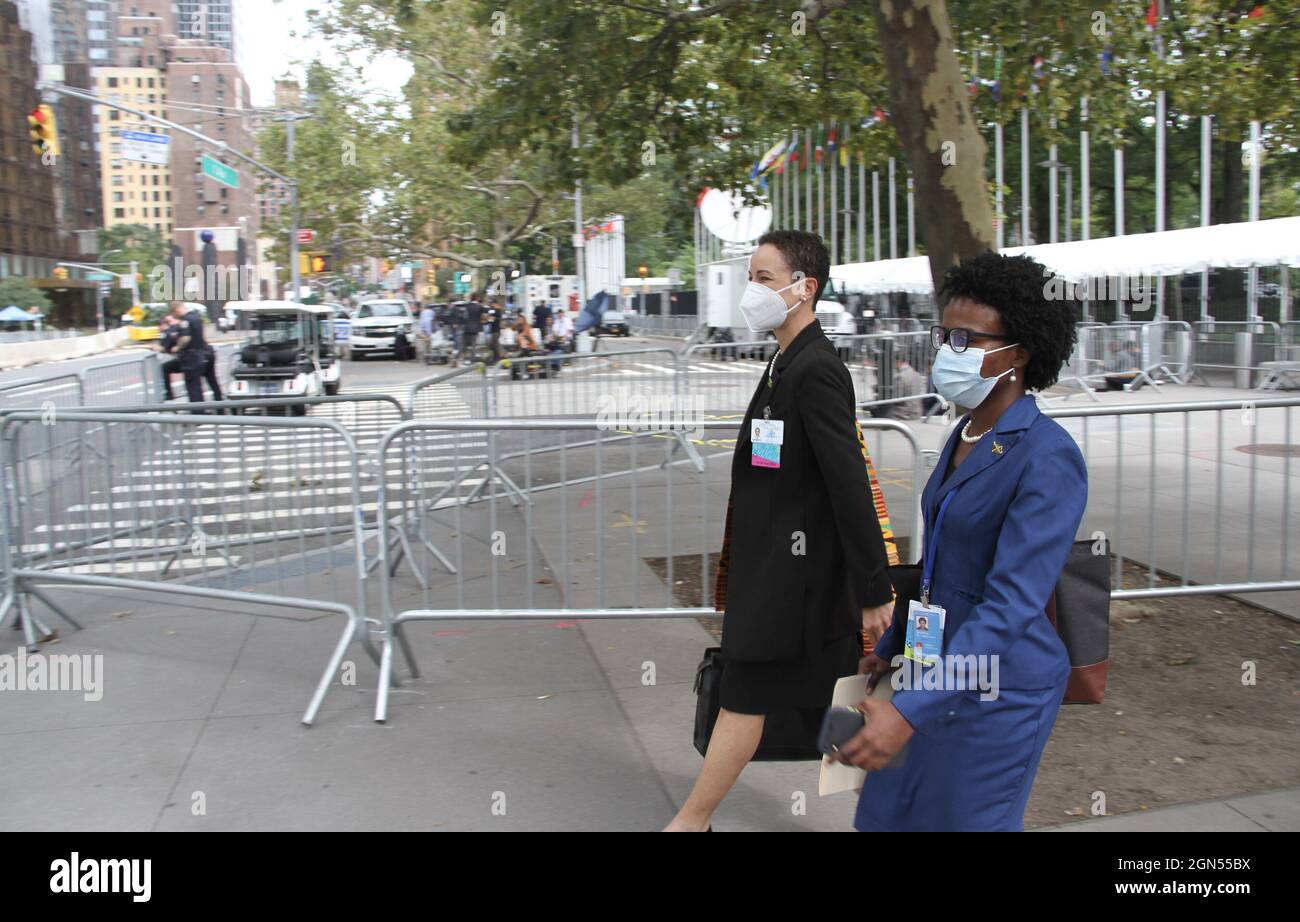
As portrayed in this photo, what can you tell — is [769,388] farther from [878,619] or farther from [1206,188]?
[1206,188]

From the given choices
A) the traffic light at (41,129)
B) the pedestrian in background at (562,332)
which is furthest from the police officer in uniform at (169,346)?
the pedestrian in background at (562,332)

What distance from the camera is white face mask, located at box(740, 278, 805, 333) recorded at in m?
3.61

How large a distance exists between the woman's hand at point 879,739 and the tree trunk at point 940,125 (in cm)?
433

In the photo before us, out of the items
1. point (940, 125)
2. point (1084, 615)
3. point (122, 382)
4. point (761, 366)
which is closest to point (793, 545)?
point (1084, 615)

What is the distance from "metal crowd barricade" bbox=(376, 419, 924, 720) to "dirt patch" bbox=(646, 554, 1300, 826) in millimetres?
716

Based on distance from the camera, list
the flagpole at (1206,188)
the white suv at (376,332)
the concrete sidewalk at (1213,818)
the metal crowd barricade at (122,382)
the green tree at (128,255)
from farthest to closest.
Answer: the green tree at (128,255) → the white suv at (376,332) → the flagpole at (1206,188) → the metal crowd barricade at (122,382) → the concrete sidewalk at (1213,818)

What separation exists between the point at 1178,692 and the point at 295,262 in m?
33.3

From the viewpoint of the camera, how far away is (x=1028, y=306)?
267 centimetres

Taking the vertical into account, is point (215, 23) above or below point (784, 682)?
above

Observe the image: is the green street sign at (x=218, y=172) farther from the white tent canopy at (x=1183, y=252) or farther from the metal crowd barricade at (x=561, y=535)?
the metal crowd barricade at (x=561, y=535)

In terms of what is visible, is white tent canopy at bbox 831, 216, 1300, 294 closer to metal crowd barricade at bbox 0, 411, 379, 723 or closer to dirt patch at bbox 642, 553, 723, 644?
dirt patch at bbox 642, 553, 723, 644

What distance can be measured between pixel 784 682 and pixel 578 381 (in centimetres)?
880

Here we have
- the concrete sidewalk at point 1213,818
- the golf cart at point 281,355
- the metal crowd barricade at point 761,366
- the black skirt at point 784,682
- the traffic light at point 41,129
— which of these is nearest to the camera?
the black skirt at point 784,682

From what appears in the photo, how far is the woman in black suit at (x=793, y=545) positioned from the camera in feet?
11.2
